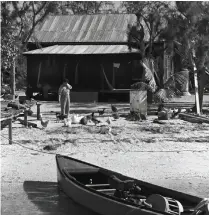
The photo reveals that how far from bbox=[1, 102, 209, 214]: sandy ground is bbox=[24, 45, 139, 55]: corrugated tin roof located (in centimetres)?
1161

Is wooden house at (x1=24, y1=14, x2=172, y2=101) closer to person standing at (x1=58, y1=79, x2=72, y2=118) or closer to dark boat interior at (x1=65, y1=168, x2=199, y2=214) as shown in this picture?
person standing at (x1=58, y1=79, x2=72, y2=118)

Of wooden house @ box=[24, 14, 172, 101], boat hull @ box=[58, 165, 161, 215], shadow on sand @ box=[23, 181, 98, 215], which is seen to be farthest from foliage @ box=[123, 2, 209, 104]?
boat hull @ box=[58, 165, 161, 215]

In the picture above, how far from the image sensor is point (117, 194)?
26.4ft

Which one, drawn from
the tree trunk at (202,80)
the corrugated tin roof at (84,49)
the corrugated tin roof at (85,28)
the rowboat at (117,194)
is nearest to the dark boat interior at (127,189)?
the rowboat at (117,194)

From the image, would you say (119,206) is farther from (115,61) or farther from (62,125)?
(115,61)

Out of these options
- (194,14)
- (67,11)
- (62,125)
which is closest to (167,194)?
(62,125)

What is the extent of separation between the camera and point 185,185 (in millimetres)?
9594

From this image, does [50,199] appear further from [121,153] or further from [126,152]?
[126,152]

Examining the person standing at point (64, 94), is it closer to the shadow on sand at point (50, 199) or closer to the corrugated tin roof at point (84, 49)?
the shadow on sand at point (50, 199)

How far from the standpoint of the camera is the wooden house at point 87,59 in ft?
98.6

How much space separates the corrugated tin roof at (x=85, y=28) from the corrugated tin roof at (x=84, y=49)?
0.89 m

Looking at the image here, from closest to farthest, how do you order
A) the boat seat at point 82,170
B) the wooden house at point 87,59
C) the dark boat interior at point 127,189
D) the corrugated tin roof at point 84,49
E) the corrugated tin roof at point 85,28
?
the dark boat interior at point 127,189 < the boat seat at point 82,170 < the corrugated tin roof at point 84,49 < the wooden house at point 87,59 < the corrugated tin roof at point 85,28

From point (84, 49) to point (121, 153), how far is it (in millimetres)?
18761

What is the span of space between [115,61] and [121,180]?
73.9ft
